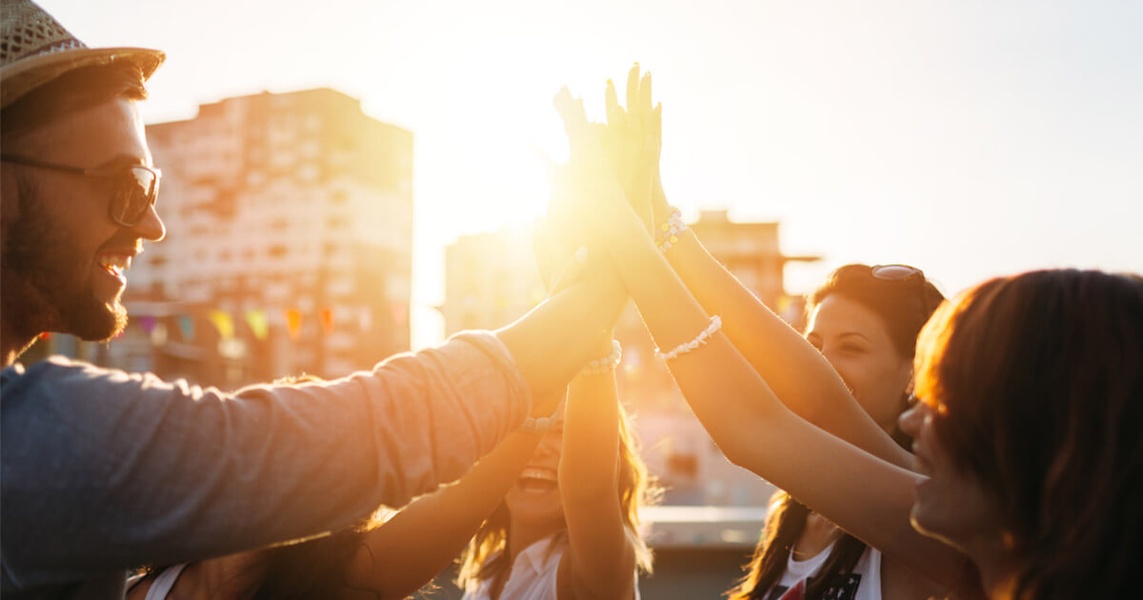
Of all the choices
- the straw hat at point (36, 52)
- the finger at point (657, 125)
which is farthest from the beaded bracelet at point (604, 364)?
the straw hat at point (36, 52)

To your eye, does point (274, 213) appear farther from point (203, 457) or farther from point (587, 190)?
point (203, 457)

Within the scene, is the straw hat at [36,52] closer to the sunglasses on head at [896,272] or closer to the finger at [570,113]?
the finger at [570,113]

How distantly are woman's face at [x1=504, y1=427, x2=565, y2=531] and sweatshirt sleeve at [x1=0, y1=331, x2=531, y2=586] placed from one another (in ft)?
5.34

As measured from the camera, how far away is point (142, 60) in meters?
1.62

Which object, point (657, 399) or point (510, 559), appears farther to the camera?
point (657, 399)

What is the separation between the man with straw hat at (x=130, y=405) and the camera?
45.3 inches

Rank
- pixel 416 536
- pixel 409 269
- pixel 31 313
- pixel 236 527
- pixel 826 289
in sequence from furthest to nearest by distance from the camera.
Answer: pixel 409 269, pixel 826 289, pixel 416 536, pixel 31 313, pixel 236 527

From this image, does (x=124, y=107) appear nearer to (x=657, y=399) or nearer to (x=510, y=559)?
(x=510, y=559)

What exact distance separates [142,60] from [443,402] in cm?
96

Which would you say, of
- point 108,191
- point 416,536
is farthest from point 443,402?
point 416,536

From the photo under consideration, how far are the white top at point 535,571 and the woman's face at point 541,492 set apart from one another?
0.08m

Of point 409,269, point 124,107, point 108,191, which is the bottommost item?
point 409,269

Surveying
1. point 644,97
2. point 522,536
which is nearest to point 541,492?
point 522,536

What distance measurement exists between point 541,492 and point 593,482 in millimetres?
676
